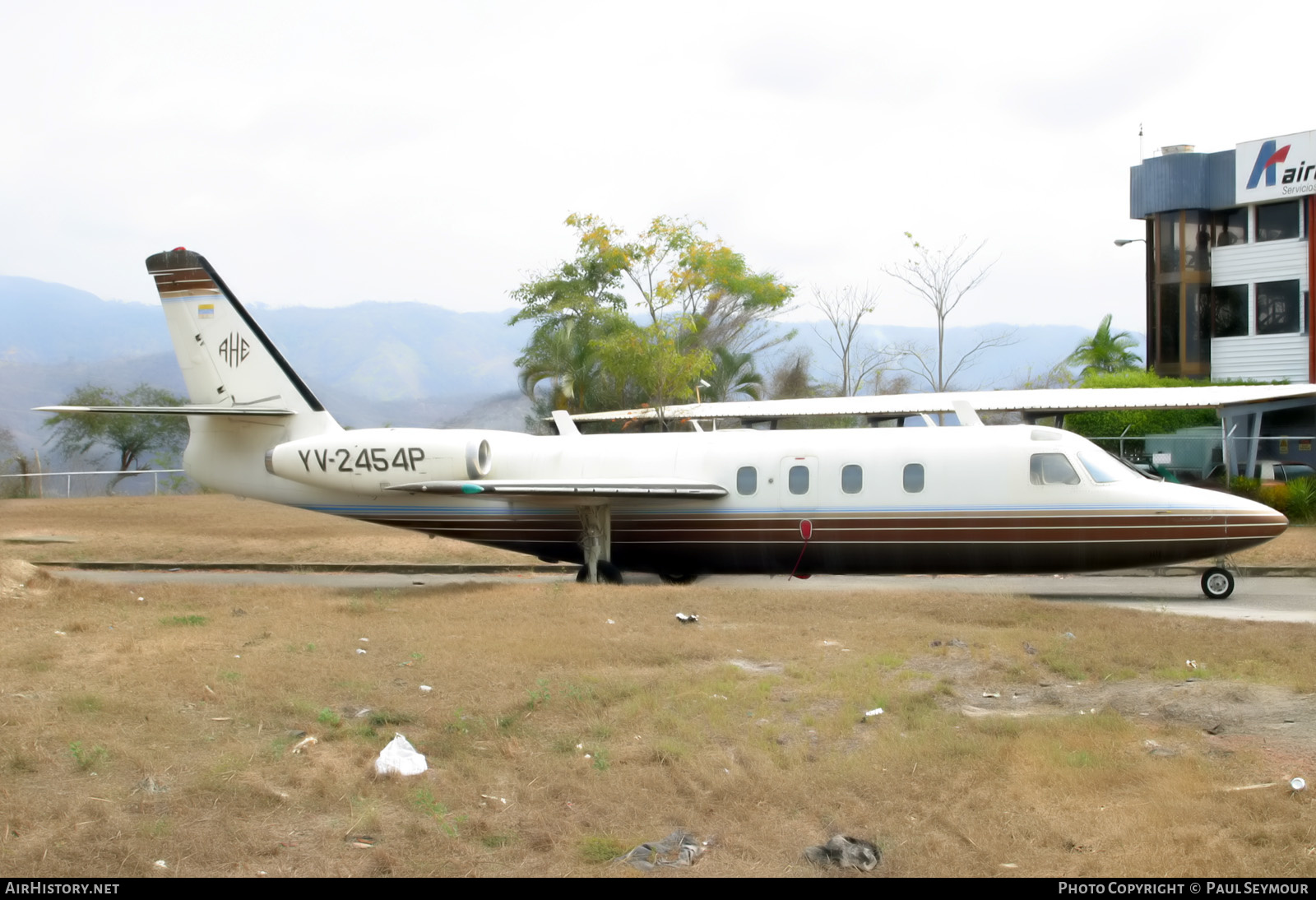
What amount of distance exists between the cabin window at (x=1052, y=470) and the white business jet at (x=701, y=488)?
0.05 ft

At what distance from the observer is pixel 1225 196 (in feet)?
128

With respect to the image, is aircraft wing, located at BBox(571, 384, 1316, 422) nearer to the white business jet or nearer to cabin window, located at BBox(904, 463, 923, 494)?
the white business jet

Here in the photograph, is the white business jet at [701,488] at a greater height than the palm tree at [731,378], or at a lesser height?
lesser

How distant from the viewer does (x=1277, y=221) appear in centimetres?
3838

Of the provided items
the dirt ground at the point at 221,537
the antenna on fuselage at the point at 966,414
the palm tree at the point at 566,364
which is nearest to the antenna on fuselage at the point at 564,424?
the dirt ground at the point at 221,537

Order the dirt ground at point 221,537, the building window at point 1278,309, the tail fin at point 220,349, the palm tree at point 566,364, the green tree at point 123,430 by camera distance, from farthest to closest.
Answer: the green tree at point 123,430 → the palm tree at point 566,364 → the building window at point 1278,309 → the dirt ground at point 221,537 → the tail fin at point 220,349

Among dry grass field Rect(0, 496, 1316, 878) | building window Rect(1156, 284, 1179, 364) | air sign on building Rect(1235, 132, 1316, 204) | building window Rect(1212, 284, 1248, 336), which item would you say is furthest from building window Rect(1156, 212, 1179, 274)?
dry grass field Rect(0, 496, 1316, 878)

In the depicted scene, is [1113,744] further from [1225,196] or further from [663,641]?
[1225,196]

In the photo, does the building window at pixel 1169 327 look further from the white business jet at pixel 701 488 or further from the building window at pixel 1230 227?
the white business jet at pixel 701 488

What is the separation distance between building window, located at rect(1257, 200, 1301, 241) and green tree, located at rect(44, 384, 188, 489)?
4569cm

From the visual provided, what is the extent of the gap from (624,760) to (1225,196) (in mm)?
39354

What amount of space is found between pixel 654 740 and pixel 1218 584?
11576 mm

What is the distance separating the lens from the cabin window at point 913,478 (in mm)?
15922
